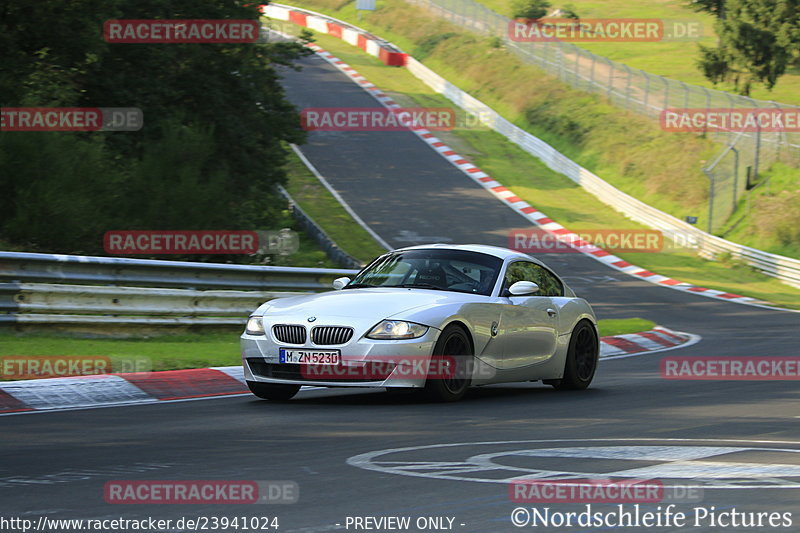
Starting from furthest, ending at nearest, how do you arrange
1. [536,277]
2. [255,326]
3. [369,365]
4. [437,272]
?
[536,277]
[437,272]
[255,326]
[369,365]

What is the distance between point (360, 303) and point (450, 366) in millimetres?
943

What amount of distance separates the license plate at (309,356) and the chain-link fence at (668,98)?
1163 inches

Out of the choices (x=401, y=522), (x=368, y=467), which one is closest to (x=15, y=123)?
(x=368, y=467)

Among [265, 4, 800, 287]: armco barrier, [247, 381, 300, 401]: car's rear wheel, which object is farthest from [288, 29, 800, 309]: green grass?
[247, 381, 300, 401]: car's rear wheel

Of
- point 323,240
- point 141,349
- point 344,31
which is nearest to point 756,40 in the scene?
point 344,31

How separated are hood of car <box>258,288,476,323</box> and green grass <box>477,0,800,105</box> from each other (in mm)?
49738

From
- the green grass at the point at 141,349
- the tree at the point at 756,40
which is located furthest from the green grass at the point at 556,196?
the green grass at the point at 141,349

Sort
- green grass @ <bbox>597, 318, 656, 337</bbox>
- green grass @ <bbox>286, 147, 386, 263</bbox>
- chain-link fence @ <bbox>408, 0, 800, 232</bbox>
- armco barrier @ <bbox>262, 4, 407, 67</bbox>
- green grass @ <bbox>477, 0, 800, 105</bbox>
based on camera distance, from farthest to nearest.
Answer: armco barrier @ <bbox>262, 4, 407, 67</bbox>, green grass @ <bbox>477, 0, 800, 105</bbox>, chain-link fence @ <bbox>408, 0, 800, 232</bbox>, green grass @ <bbox>286, 147, 386, 263</bbox>, green grass @ <bbox>597, 318, 656, 337</bbox>

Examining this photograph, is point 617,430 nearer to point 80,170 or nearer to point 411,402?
point 411,402

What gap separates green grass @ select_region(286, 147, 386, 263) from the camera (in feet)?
105

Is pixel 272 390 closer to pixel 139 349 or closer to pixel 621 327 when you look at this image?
pixel 139 349

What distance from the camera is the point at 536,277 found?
12.1 meters

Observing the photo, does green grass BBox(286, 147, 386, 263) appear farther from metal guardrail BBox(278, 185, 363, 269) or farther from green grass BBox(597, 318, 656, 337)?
green grass BBox(597, 318, 656, 337)

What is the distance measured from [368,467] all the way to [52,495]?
1758mm
